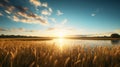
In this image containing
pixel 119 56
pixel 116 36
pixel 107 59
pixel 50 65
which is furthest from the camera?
pixel 116 36

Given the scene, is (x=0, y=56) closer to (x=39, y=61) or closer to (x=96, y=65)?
(x=39, y=61)

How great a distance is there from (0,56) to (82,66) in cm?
263

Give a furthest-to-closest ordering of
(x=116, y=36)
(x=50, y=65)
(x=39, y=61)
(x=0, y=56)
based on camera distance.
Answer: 1. (x=116, y=36)
2. (x=0, y=56)
3. (x=39, y=61)
4. (x=50, y=65)

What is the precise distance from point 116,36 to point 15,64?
80633 mm

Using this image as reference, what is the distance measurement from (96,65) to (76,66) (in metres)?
0.57

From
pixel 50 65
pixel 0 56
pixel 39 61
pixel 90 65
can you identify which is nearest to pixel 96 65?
pixel 90 65

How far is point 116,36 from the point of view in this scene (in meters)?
76.1

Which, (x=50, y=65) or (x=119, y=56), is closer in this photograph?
(x=50, y=65)

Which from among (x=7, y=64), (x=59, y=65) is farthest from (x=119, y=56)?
(x=7, y=64)

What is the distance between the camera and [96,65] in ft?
10.6

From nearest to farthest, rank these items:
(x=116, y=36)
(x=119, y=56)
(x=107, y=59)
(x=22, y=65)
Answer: (x=22, y=65), (x=107, y=59), (x=119, y=56), (x=116, y=36)

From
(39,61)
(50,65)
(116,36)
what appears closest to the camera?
(50,65)

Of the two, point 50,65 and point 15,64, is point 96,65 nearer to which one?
point 50,65

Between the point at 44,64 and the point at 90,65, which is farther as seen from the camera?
the point at 90,65
